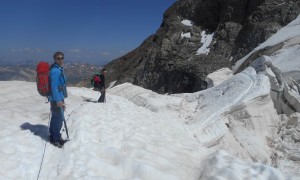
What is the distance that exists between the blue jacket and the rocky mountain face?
20581mm

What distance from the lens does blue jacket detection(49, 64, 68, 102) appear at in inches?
352

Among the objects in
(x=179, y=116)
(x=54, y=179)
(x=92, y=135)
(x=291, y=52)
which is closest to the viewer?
(x=54, y=179)

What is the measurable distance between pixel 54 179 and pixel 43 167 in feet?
2.33

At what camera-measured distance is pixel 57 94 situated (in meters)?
9.03

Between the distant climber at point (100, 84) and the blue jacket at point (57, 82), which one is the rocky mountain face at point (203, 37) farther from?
the blue jacket at point (57, 82)

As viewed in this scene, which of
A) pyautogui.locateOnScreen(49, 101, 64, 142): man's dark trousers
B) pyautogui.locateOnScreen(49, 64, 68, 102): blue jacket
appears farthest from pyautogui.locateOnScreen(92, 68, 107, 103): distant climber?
pyautogui.locateOnScreen(49, 64, 68, 102): blue jacket

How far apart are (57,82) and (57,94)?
31cm

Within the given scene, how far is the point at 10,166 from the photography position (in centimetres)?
801

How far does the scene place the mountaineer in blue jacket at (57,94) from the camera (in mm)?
8961

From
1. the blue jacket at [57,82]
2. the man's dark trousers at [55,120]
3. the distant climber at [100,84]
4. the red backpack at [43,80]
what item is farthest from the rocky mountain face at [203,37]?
the red backpack at [43,80]

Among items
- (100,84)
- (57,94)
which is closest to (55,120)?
(57,94)

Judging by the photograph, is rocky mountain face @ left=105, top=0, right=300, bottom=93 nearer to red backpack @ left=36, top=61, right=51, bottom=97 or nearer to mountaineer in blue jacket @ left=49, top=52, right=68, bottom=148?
mountaineer in blue jacket @ left=49, top=52, right=68, bottom=148

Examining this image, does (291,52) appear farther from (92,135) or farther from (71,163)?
(71,163)

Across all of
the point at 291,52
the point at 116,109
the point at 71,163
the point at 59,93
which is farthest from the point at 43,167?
the point at 291,52
